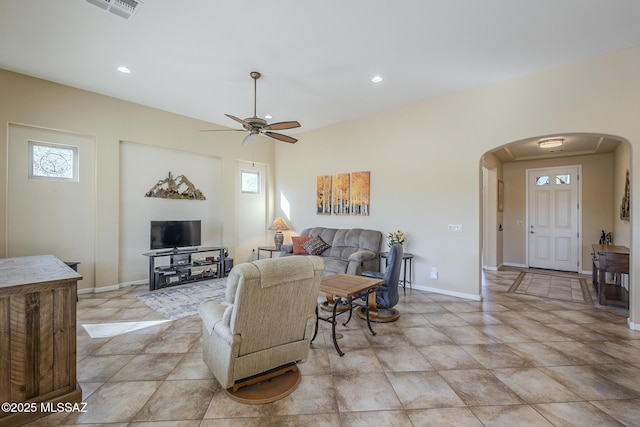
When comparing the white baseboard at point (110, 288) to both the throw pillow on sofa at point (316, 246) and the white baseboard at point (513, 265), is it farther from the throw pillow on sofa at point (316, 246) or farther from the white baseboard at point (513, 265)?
the white baseboard at point (513, 265)

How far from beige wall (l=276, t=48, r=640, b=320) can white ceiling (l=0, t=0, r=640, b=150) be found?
0.27 metres

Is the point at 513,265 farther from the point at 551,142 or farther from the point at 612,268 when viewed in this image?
the point at 612,268

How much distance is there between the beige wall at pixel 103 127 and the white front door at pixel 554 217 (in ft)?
25.6

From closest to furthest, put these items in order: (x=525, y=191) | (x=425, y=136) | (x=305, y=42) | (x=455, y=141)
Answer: (x=305, y=42) → (x=455, y=141) → (x=425, y=136) → (x=525, y=191)

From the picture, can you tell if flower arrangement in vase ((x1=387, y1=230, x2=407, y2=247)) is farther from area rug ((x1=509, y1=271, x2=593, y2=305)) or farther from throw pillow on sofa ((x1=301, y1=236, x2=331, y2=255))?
area rug ((x1=509, y1=271, x2=593, y2=305))

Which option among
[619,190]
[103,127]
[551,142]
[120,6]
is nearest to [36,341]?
[120,6]

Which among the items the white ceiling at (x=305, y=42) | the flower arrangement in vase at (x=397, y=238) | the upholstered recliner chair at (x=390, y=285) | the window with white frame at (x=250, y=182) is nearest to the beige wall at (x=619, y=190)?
the white ceiling at (x=305, y=42)

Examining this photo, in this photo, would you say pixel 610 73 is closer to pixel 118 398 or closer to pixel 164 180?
pixel 118 398

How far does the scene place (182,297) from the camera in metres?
4.57

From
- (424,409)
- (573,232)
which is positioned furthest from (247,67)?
(573,232)

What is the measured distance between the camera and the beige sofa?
15.9ft

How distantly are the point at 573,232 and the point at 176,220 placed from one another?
8848mm

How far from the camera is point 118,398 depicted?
2117mm

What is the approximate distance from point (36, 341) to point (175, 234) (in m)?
3.59
